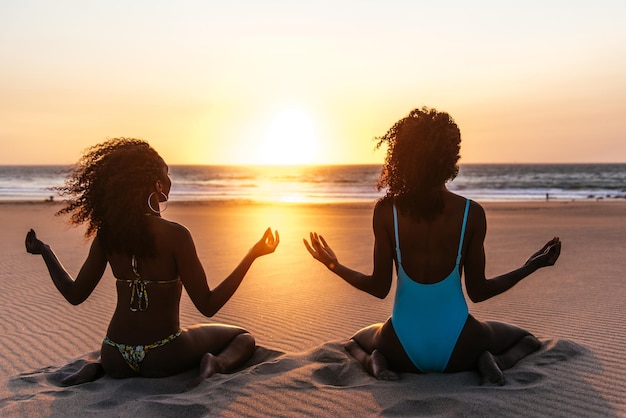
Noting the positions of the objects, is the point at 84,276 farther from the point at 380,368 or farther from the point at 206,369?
the point at 380,368

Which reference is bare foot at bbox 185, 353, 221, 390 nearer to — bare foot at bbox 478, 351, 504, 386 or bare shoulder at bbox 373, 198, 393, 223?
bare shoulder at bbox 373, 198, 393, 223

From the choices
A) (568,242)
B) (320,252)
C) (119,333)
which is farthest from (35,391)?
(568,242)

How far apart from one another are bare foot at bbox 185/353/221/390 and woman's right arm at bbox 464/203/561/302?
6.27 feet

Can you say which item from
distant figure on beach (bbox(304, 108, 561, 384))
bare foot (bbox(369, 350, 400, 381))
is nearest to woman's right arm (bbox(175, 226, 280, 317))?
distant figure on beach (bbox(304, 108, 561, 384))

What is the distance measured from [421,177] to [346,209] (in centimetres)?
2040

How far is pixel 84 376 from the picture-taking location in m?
4.14

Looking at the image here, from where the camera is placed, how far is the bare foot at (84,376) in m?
4.13

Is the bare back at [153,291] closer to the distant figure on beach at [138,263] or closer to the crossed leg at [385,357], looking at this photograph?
the distant figure on beach at [138,263]

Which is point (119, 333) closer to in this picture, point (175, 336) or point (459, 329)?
point (175, 336)

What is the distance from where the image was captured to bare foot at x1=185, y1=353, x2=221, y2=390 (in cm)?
394

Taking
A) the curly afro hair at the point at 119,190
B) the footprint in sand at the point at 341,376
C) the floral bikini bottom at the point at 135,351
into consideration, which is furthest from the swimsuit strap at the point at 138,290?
the footprint in sand at the point at 341,376

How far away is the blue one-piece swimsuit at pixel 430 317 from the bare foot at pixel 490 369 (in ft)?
0.76

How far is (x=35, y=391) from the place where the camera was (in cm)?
401

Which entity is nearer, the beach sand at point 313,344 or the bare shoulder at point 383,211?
the beach sand at point 313,344
